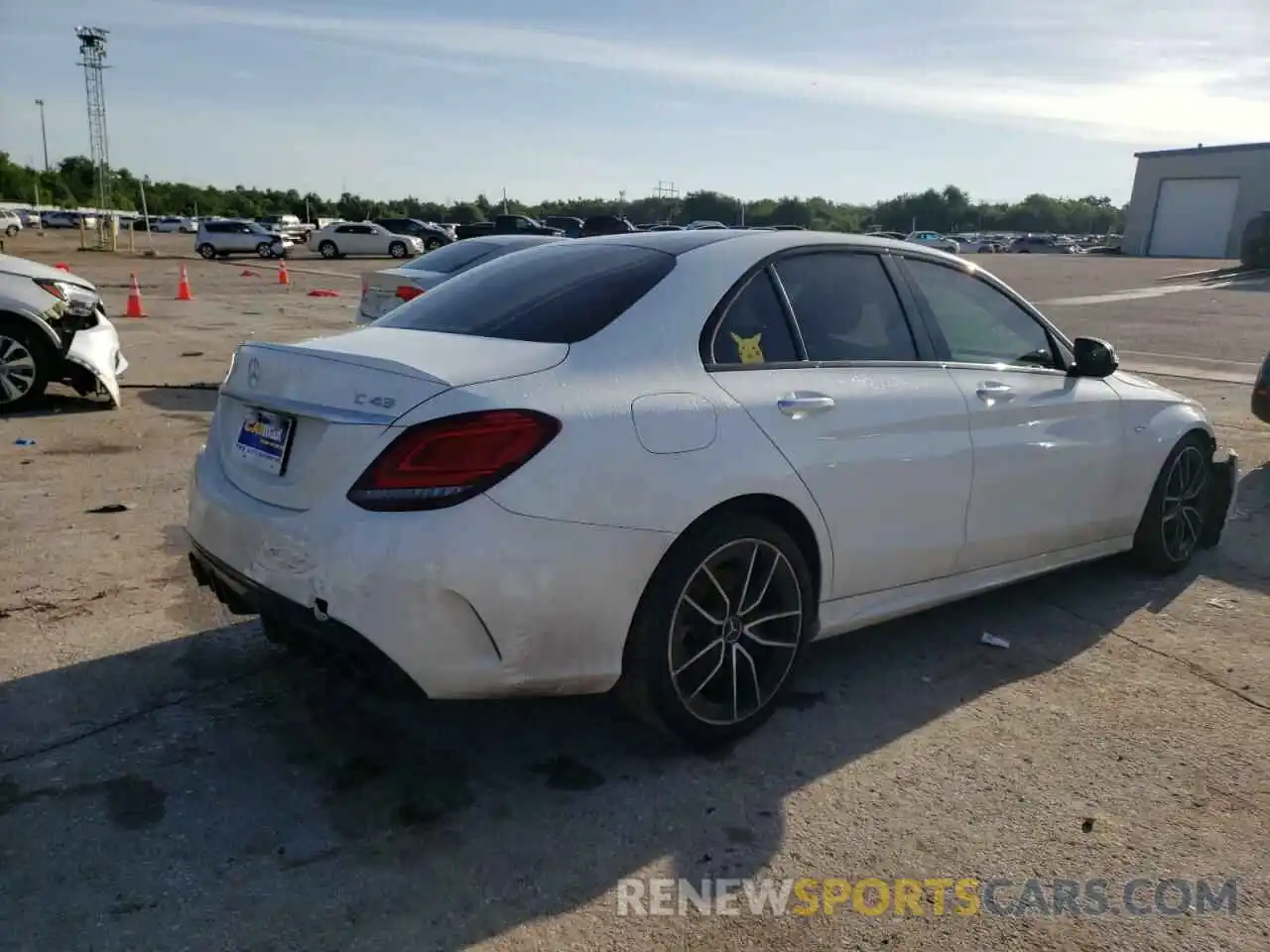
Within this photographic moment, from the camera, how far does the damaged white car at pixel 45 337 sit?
7.80 metres

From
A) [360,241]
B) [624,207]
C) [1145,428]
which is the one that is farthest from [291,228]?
[1145,428]

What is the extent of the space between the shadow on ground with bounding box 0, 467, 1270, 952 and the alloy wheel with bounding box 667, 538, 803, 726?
0.18 meters

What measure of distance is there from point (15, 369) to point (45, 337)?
13.5 inches

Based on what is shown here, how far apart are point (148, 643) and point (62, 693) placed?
443mm

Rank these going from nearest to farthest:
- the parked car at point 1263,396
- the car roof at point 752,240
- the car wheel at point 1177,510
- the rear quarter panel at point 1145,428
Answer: the car roof at point 752,240 < the rear quarter panel at point 1145,428 < the car wheel at point 1177,510 < the parked car at point 1263,396

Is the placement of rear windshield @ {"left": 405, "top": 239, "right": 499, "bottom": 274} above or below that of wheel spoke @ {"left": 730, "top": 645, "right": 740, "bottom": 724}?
above

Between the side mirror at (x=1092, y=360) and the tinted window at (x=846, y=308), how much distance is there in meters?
1.12

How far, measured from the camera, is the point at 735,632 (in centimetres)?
328

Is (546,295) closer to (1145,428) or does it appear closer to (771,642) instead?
(771,642)

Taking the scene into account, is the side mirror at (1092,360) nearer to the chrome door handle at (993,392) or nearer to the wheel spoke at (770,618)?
the chrome door handle at (993,392)

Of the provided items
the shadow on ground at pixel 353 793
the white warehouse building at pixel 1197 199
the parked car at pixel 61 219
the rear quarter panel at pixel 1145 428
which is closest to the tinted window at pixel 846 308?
the shadow on ground at pixel 353 793

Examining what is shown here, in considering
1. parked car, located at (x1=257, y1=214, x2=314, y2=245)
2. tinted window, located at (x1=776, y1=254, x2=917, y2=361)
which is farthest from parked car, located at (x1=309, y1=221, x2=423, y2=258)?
tinted window, located at (x1=776, y1=254, x2=917, y2=361)

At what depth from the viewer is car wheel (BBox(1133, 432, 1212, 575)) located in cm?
500

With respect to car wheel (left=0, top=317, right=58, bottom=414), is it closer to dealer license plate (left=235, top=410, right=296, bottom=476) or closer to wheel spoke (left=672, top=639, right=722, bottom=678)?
dealer license plate (left=235, top=410, right=296, bottom=476)
